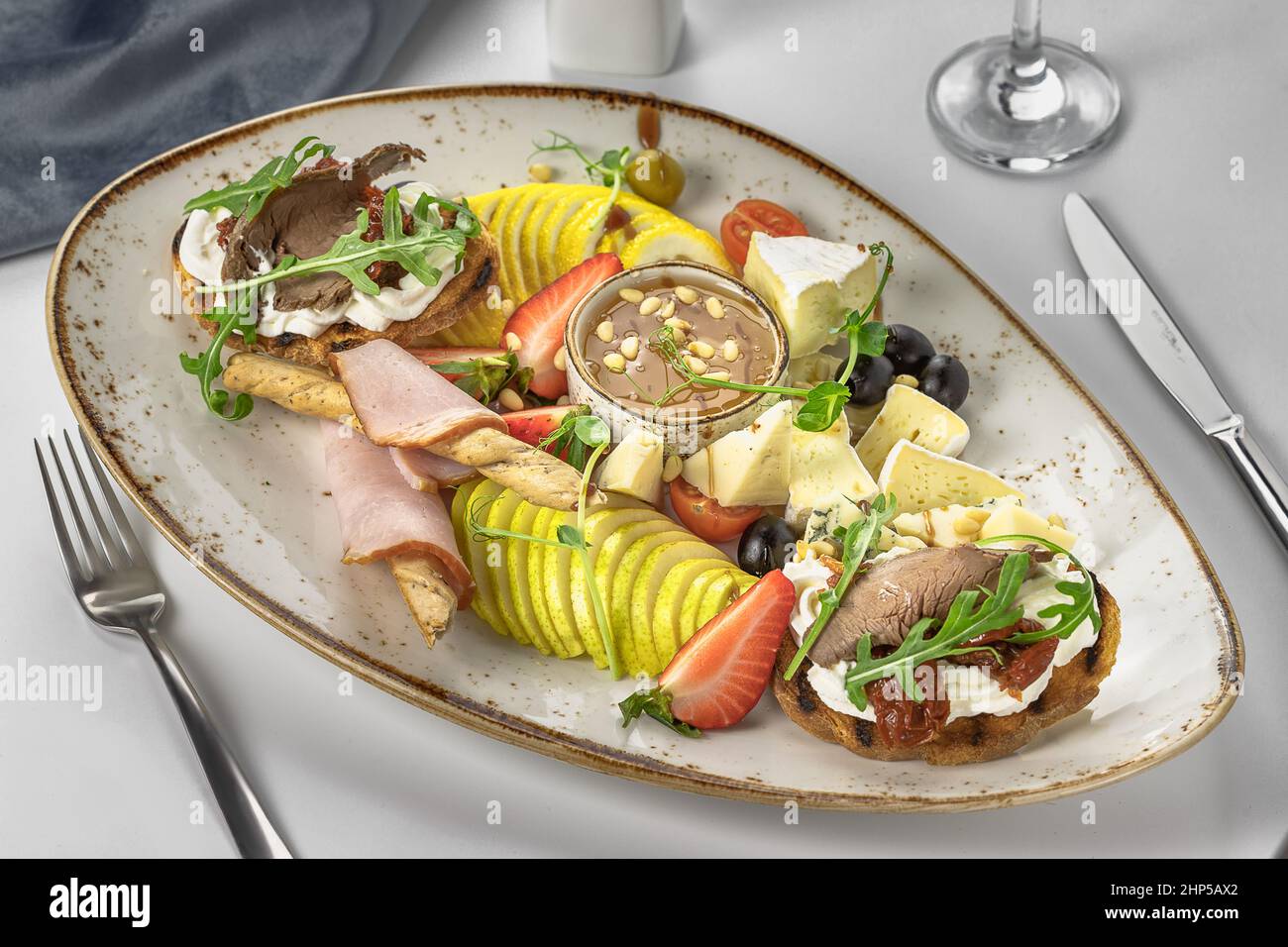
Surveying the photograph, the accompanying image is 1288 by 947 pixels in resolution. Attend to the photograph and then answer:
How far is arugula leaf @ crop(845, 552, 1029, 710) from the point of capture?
9.44 ft

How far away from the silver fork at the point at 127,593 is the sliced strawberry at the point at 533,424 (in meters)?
1.04

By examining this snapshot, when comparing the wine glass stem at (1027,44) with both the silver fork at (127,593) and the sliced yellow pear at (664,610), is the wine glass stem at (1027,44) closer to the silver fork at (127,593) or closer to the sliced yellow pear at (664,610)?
the sliced yellow pear at (664,610)

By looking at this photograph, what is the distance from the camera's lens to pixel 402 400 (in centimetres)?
354

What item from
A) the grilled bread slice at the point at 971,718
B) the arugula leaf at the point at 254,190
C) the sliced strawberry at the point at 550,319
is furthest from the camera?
the sliced strawberry at the point at 550,319

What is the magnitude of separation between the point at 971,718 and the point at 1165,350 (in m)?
1.64

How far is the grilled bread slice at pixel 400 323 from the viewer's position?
3.79 meters

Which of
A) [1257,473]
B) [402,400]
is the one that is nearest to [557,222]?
[402,400]

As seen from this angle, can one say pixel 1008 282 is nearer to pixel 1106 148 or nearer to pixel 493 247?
pixel 1106 148

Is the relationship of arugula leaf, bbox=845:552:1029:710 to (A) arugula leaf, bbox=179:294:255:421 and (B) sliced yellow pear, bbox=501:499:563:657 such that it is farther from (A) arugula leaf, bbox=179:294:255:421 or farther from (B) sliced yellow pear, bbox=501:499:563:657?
(A) arugula leaf, bbox=179:294:255:421

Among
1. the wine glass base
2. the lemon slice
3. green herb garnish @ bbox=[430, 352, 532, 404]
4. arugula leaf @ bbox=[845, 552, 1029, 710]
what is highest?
the wine glass base

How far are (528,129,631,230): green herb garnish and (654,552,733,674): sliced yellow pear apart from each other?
133 cm

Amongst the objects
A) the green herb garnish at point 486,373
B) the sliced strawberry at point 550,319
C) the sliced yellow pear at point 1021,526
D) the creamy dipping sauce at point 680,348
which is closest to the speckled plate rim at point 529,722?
the sliced yellow pear at point 1021,526

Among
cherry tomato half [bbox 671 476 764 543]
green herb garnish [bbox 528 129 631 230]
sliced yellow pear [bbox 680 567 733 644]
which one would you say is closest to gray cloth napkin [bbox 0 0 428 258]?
green herb garnish [bbox 528 129 631 230]

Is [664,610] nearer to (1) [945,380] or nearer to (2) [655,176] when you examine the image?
(1) [945,380]
